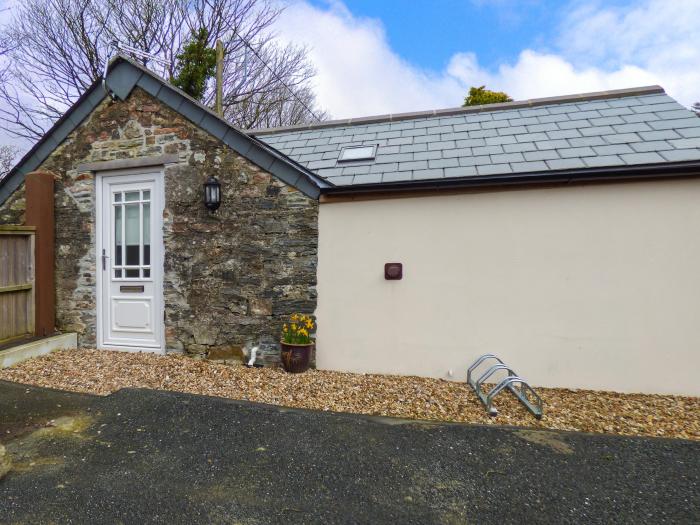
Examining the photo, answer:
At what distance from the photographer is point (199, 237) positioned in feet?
16.2

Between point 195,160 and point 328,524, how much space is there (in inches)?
180

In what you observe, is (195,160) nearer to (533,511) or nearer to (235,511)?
(235,511)

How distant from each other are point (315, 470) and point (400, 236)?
2821mm

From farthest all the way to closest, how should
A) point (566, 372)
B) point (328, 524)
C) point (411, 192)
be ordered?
point (411, 192) → point (566, 372) → point (328, 524)

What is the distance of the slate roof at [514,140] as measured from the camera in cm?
421

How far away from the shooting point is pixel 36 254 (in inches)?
206

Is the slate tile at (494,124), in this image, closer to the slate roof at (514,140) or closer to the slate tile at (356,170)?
the slate roof at (514,140)

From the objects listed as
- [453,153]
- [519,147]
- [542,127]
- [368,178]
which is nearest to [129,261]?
[368,178]

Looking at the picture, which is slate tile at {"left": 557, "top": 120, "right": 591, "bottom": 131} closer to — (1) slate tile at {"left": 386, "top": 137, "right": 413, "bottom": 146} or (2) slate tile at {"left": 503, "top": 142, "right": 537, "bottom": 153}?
(2) slate tile at {"left": 503, "top": 142, "right": 537, "bottom": 153}

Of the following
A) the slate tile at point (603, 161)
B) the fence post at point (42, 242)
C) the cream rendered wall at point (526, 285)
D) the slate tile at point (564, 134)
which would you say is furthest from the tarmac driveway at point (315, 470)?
the slate tile at point (564, 134)

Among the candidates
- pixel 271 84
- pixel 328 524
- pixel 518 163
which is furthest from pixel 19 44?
pixel 328 524

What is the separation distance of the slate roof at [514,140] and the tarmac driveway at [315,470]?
2.83 meters

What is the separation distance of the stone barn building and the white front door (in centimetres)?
3

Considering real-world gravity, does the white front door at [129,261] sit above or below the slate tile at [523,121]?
below
